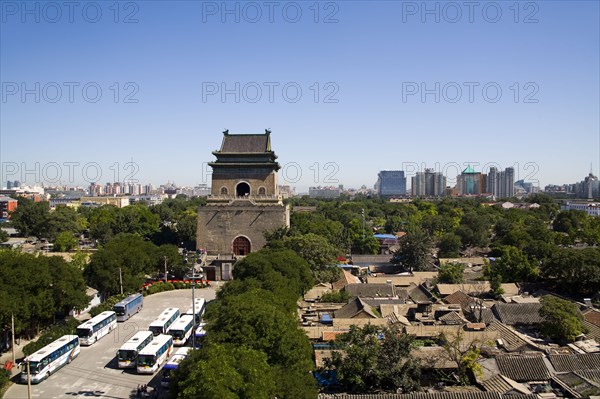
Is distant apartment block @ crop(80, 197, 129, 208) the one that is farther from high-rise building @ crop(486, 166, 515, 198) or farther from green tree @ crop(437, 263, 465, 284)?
high-rise building @ crop(486, 166, 515, 198)

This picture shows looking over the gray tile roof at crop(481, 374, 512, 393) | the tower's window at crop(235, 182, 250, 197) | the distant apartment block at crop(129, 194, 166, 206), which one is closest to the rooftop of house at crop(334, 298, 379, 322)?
the gray tile roof at crop(481, 374, 512, 393)

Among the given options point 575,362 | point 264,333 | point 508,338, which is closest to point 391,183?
point 508,338

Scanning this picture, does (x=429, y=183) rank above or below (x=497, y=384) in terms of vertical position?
above

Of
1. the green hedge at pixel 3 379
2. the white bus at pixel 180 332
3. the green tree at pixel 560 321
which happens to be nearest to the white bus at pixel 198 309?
the white bus at pixel 180 332

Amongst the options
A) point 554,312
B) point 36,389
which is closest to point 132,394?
point 36,389

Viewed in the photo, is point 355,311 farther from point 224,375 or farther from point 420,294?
point 224,375

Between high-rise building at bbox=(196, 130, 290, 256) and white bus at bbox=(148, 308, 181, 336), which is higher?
high-rise building at bbox=(196, 130, 290, 256)
